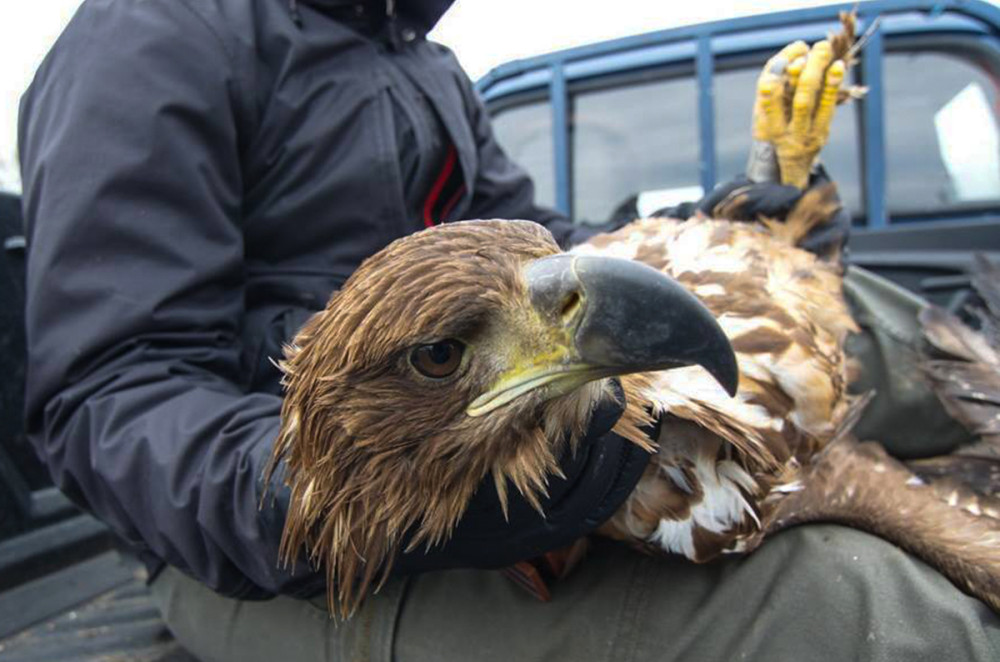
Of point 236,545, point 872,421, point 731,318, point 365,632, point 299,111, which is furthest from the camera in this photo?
point 872,421

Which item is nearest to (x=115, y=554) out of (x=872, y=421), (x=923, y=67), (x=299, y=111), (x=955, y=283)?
(x=299, y=111)

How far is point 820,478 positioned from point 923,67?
12.9 ft

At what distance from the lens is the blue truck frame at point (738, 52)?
4.76 m

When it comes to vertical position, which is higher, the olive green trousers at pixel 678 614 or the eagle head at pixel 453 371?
the eagle head at pixel 453 371

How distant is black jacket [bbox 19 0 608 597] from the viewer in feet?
5.54

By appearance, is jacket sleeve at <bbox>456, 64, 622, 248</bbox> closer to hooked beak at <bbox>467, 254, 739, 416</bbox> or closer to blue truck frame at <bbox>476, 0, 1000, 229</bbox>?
hooked beak at <bbox>467, 254, 739, 416</bbox>

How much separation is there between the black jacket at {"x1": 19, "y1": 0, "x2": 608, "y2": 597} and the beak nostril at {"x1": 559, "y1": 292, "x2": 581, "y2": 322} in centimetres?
74

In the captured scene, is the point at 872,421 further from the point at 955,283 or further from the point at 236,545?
the point at 236,545

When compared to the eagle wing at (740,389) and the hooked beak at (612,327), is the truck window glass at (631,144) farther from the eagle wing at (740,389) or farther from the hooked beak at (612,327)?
the hooked beak at (612,327)

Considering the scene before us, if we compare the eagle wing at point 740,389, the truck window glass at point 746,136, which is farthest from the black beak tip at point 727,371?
the truck window glass at point 746,136

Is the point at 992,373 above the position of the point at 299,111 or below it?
below

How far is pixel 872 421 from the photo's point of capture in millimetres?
2891

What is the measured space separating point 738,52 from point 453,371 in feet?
14.9

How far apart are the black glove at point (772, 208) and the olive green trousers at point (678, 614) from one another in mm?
1181
